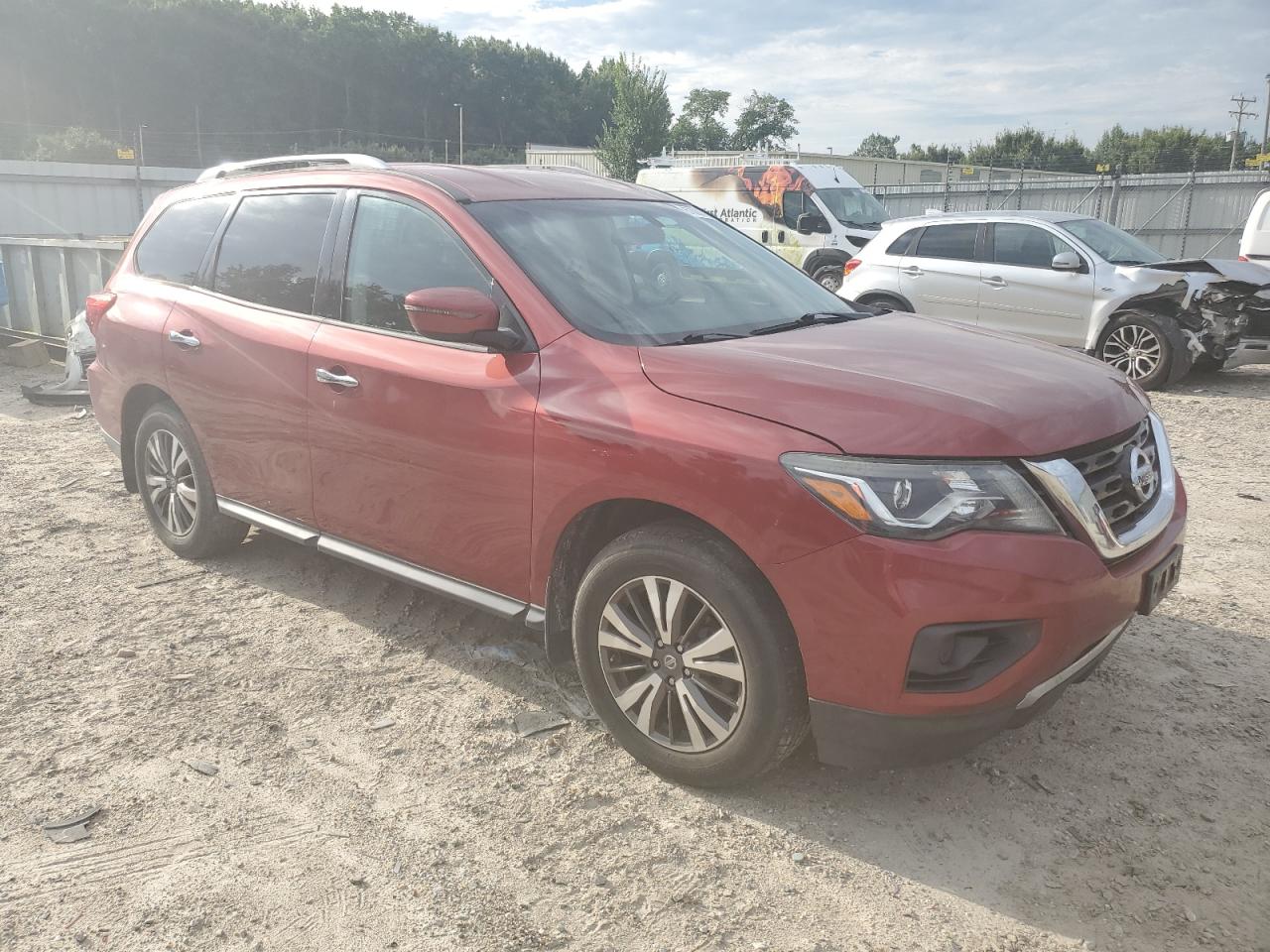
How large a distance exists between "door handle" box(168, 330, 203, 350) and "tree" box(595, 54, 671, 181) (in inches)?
1897

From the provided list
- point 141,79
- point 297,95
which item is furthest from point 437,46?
point 141,79

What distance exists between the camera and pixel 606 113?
11525 centimetres

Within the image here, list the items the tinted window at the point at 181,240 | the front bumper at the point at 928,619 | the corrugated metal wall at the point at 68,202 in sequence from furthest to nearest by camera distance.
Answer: the corrugated metal wall at the point at 68,202 → the tinted window at the point at 181,240 → the front bumper at the point at 928,619

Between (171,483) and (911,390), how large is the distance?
3702 millimetres

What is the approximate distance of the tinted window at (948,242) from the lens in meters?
10.8

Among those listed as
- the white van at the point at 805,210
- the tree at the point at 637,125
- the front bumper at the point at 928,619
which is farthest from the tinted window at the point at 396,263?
the tree at the point at 637,125

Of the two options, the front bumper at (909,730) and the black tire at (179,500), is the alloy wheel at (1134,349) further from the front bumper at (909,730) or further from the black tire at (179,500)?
the black tire at (179,500)

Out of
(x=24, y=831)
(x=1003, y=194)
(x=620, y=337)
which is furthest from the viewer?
(x=1003, y=194)

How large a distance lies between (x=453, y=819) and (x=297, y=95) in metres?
102

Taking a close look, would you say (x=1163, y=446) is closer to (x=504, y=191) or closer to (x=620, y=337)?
(x=620, y=337)

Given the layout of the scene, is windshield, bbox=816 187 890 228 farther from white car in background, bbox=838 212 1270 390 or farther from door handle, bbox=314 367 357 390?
door handle, bbox=314 367 357 390

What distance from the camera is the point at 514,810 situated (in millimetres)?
2900

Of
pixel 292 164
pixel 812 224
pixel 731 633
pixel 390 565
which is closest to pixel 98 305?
pixel 292 164

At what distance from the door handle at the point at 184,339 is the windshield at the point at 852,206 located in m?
14.0
